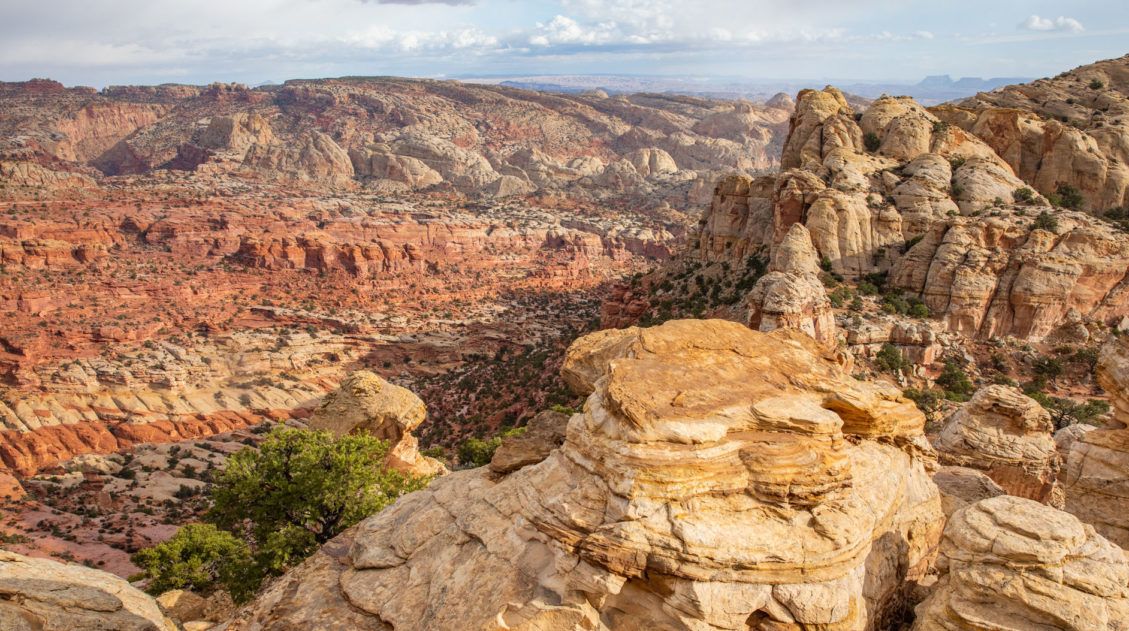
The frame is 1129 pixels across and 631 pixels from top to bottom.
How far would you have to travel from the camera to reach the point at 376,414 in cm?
3578

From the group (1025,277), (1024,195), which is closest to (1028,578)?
(1025,277)

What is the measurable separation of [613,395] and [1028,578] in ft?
27.4

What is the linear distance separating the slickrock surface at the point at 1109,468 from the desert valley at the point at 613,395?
9 cm

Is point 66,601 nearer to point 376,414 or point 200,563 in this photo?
point 200,563

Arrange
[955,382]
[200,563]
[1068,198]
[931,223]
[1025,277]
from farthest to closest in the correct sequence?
[1068,198] < [931,223] < [1025,277] < [955,382] < [200,563]

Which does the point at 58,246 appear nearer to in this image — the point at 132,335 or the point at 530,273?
the point at 132,335

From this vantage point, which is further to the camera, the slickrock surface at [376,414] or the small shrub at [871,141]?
the small shrub at [871,141]

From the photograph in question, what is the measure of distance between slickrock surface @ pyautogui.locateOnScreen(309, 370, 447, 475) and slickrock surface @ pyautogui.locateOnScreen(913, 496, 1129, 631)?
28.9 metres

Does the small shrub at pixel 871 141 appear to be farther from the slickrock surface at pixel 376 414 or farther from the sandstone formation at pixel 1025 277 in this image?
the slickrock surface at pixel 376 414

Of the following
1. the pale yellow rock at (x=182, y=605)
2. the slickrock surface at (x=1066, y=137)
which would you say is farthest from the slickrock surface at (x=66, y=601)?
the slickrock surface at (x=1066, y=137)

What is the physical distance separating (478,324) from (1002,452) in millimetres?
67042

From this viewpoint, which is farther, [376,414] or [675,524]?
[376,414]

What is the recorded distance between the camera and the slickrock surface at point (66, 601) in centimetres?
1302

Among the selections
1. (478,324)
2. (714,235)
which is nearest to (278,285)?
(478,324)
